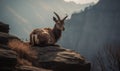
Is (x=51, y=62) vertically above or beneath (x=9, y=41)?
beneath

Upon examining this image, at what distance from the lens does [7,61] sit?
11.2 metres

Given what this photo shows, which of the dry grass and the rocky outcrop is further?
the dry grass

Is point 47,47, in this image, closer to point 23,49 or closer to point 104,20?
point 23,49

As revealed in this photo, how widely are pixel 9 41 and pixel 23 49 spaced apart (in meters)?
0.98

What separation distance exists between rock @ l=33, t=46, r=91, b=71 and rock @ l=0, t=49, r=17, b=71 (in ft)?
9.41

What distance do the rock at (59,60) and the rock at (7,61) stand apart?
2.87 metres

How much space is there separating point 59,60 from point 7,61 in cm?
423

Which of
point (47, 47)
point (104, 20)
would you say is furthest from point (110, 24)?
point (47, 47)

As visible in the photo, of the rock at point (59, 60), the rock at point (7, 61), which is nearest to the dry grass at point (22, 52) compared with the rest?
the rock at point (59, 60)

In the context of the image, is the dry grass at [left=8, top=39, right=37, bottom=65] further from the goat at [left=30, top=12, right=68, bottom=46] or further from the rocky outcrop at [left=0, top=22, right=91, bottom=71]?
the goat at [left=30, top=12, right=68, bottom=46]

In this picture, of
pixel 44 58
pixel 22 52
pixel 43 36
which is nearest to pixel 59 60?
pixel 44 58

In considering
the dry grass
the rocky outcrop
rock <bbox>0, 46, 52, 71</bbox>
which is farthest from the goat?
rock <bbox>0, 46, 52, 71</bbox>

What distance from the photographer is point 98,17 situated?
18138cm

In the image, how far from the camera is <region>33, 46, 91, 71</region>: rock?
14.3 metres
